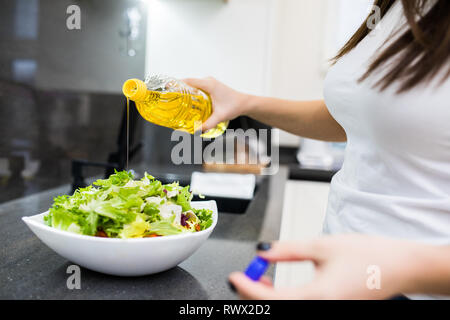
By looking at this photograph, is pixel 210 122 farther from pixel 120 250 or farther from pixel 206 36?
pixel 206 36

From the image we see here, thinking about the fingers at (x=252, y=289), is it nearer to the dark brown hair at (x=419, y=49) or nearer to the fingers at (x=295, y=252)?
the fingers at (x=295, y=252)

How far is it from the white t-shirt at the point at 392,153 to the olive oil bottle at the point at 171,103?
325mm

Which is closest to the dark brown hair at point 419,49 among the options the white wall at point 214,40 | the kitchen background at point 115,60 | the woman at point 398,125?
the woman at point 398,125

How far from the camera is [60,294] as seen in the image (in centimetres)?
54

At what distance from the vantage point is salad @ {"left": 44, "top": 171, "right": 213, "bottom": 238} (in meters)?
0.56

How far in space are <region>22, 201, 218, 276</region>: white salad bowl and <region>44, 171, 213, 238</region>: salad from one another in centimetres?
2

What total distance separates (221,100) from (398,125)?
46cm

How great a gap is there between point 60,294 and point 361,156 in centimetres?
47

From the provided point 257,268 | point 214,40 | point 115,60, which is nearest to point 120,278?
point 257,268

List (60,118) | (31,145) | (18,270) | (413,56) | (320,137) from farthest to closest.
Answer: (60,118) → (31,145) → (320,137) → (18,270) → (413,56)

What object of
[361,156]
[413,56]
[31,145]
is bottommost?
[31,145]

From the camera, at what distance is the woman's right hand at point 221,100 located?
870 mm
